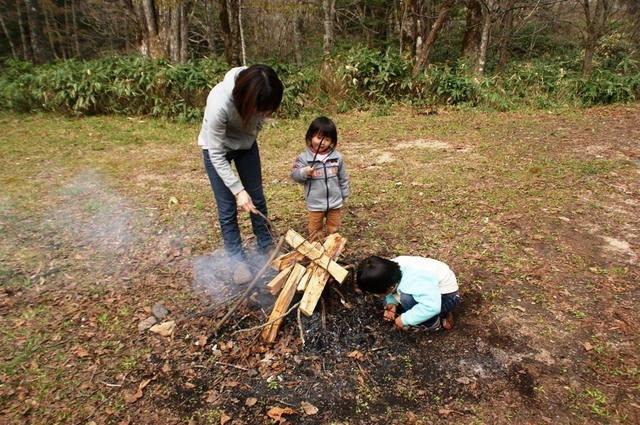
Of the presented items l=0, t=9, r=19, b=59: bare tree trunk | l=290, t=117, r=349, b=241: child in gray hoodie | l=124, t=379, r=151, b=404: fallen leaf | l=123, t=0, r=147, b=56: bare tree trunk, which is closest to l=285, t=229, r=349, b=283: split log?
l=290, t=117, r=349, b=241: child in gray hoodie

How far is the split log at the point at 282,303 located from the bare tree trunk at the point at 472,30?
9719 millimetres

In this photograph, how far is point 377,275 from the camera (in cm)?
253

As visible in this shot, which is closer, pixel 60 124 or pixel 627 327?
pixel 627 327

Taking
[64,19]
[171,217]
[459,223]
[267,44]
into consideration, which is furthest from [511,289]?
[64,19]

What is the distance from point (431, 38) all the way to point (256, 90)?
25.4 feet

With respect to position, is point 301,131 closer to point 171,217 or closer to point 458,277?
point 171,217

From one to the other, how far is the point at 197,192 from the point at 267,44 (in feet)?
42.2

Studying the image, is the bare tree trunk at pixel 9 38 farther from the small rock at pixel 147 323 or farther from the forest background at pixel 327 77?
the small rock at pixel 147 323

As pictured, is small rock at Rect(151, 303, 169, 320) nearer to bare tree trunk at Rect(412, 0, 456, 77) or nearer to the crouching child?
the crouching child

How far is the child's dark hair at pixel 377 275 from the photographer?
2539 mm

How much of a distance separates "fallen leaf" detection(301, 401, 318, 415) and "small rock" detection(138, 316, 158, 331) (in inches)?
51.9

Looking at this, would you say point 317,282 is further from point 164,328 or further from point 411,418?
point 164,328

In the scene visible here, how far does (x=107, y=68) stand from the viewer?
8.63 m

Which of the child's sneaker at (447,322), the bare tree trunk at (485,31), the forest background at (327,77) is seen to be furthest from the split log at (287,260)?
the bare tree trunk at (485,31)
